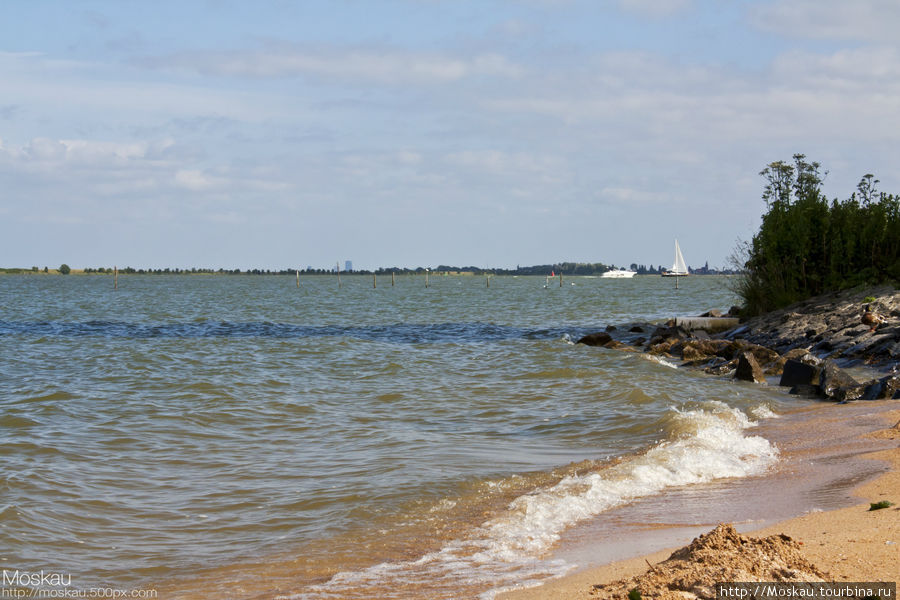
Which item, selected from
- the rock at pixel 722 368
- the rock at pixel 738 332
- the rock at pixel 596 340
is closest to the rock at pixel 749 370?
the rock at pixel 722 368

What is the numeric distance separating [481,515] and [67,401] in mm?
11246

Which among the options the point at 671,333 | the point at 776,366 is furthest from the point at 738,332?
the point at 776,366

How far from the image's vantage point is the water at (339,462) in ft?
22.7

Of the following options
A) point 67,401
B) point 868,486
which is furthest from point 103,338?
point 868,486

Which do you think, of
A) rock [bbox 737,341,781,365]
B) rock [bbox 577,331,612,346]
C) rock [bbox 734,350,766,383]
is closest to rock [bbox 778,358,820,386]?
rock [bbox 734,350,766,383]

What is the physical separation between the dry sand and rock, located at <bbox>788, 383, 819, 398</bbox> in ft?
33.4

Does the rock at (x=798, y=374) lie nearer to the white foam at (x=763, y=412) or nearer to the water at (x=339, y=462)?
the water at (x=339, y=462)

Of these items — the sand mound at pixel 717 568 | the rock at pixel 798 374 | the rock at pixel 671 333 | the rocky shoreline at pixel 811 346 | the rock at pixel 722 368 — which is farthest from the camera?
the rock at pixel 671 333

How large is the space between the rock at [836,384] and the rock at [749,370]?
2.20 meters

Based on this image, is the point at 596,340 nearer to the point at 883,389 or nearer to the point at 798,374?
the point at 798,374

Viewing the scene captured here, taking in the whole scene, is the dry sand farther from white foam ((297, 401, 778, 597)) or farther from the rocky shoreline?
the rocky shoreline

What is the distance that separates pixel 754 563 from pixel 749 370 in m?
14.2

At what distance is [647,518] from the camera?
24.5 ft

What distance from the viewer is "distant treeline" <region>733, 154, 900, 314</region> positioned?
25.8 metres
